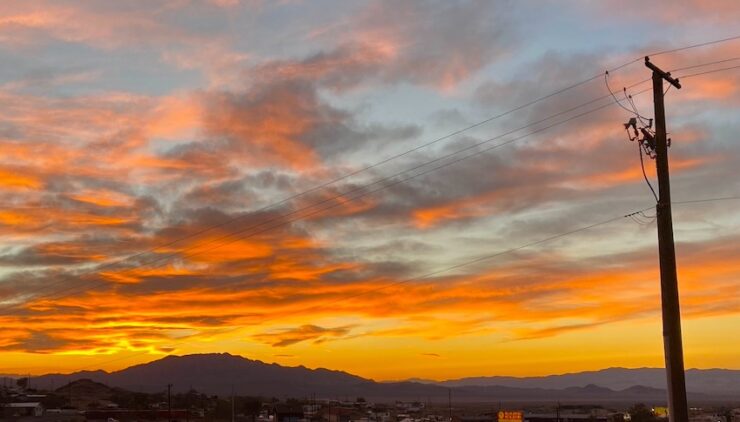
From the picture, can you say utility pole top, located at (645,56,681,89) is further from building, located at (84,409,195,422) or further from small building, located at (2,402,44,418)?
small building, located at (2,402,44,418)

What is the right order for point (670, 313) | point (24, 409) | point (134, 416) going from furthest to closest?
point (24, 409)
point (134, 416)
point (670, 313)

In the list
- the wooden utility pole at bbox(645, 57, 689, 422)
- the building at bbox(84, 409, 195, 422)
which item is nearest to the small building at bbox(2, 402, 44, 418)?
the building at bbox(84, 409, 195, 422)

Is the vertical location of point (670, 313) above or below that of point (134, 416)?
above

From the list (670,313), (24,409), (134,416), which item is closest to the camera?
(670,313)

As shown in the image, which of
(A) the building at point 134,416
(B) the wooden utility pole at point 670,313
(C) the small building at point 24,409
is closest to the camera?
(B) the wooden utility pole at point 670,313

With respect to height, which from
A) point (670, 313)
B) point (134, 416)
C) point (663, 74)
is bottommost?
point (134, 416)

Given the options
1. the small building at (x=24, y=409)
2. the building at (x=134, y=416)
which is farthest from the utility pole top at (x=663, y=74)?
the small building at (x=24, y=409)

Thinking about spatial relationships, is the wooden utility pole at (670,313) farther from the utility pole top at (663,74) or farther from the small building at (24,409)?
the small building at (24,409)

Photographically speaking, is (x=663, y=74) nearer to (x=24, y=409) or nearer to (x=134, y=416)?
(x=134, y=416)

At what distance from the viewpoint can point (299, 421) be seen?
160625 mm

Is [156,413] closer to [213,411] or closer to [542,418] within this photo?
[213,411]

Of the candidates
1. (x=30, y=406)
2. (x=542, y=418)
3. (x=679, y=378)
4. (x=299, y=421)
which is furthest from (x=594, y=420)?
(x=679, y=378)

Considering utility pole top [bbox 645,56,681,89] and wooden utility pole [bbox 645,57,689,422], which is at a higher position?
utility pole top [bbox 645,56,681,89]

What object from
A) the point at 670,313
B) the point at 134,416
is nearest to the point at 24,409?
the point at 134,416
